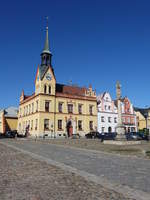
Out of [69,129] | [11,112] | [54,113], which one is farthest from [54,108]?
[11,112]

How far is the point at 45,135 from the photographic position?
46.8m

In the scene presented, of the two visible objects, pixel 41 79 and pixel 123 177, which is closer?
pixel 123 177

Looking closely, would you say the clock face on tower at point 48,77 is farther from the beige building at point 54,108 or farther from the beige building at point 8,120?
the beige building at point 8,120

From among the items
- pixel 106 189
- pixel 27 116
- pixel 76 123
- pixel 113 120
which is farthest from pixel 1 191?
pixel 113 120

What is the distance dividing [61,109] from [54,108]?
2.34m

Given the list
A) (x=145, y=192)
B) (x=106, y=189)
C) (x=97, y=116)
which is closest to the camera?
(x=145, y=192)

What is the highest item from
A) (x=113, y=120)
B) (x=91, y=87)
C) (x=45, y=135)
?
(x=91, y=87)

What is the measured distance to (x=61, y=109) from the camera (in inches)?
2018

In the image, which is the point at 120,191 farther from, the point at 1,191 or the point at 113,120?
the point at 113,120

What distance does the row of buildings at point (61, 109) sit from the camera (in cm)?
4831

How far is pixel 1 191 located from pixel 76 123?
156 ft

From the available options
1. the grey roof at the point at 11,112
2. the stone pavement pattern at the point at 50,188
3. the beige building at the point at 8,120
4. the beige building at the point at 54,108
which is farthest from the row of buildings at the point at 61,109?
the stone pavement pattern at the point at 50,188

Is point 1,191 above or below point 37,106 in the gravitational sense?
below

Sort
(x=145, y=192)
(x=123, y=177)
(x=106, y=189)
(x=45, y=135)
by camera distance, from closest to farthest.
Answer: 1. (x=145, y=192)
2. (x=106, y=189)
3. (x=123, y=177)
4. (x=45, y=135)
